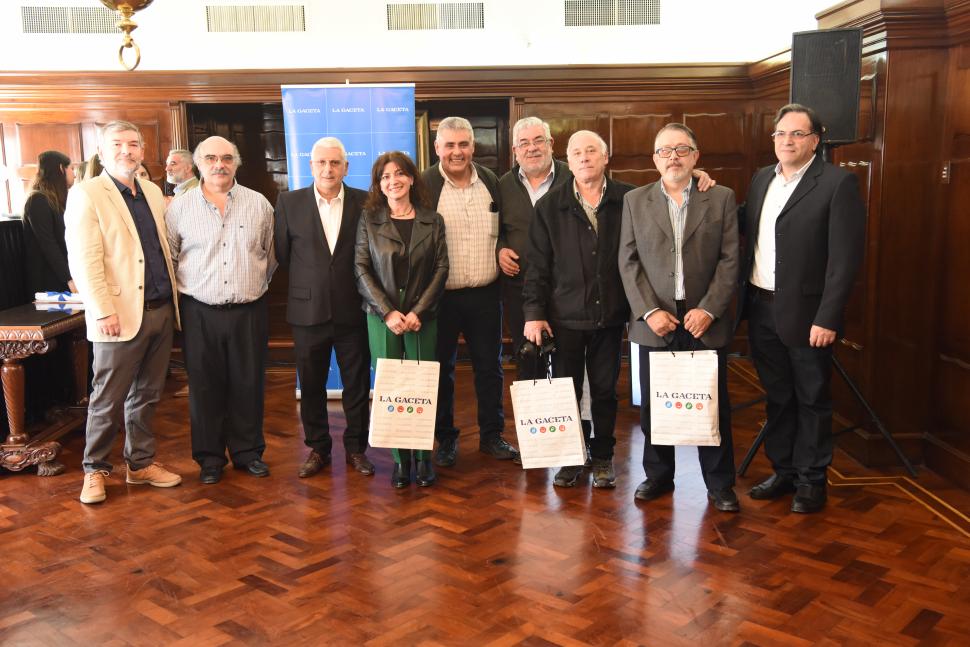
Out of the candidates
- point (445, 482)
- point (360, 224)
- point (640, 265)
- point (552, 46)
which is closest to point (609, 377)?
point (640, 265)

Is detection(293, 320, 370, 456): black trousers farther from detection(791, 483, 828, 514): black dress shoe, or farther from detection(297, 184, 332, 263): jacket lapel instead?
detection(791, 483, 828, 514): black dress shoe

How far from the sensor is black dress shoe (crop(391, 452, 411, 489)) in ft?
13.4

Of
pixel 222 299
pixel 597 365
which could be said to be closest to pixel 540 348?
pixel 597 365

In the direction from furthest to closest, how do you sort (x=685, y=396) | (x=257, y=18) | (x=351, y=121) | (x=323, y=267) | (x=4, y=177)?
1. (x=257, y=18)
2. (x=4, y=177)
3. (x=351, y=121)
4. (x=323, y=267)
5. (x=685, y=396)

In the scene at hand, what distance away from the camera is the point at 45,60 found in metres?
7.16

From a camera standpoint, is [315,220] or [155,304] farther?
[315,220]

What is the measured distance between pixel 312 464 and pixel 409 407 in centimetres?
67

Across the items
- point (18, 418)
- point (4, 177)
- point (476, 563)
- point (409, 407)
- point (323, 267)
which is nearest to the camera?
point (476, 563)

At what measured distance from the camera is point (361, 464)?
4.30m

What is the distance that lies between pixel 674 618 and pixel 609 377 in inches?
52.8

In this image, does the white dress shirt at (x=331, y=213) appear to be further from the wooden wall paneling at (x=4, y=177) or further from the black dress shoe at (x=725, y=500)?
the wooden wall paneling at (x=4, y=177)

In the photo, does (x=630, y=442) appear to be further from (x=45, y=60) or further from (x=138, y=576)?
(x=45, y=60)

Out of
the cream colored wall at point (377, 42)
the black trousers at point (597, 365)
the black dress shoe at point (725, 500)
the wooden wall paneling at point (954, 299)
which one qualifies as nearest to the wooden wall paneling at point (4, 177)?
the cream colored wall at point (377, 42)

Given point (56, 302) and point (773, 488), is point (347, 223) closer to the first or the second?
point (56, 302)
